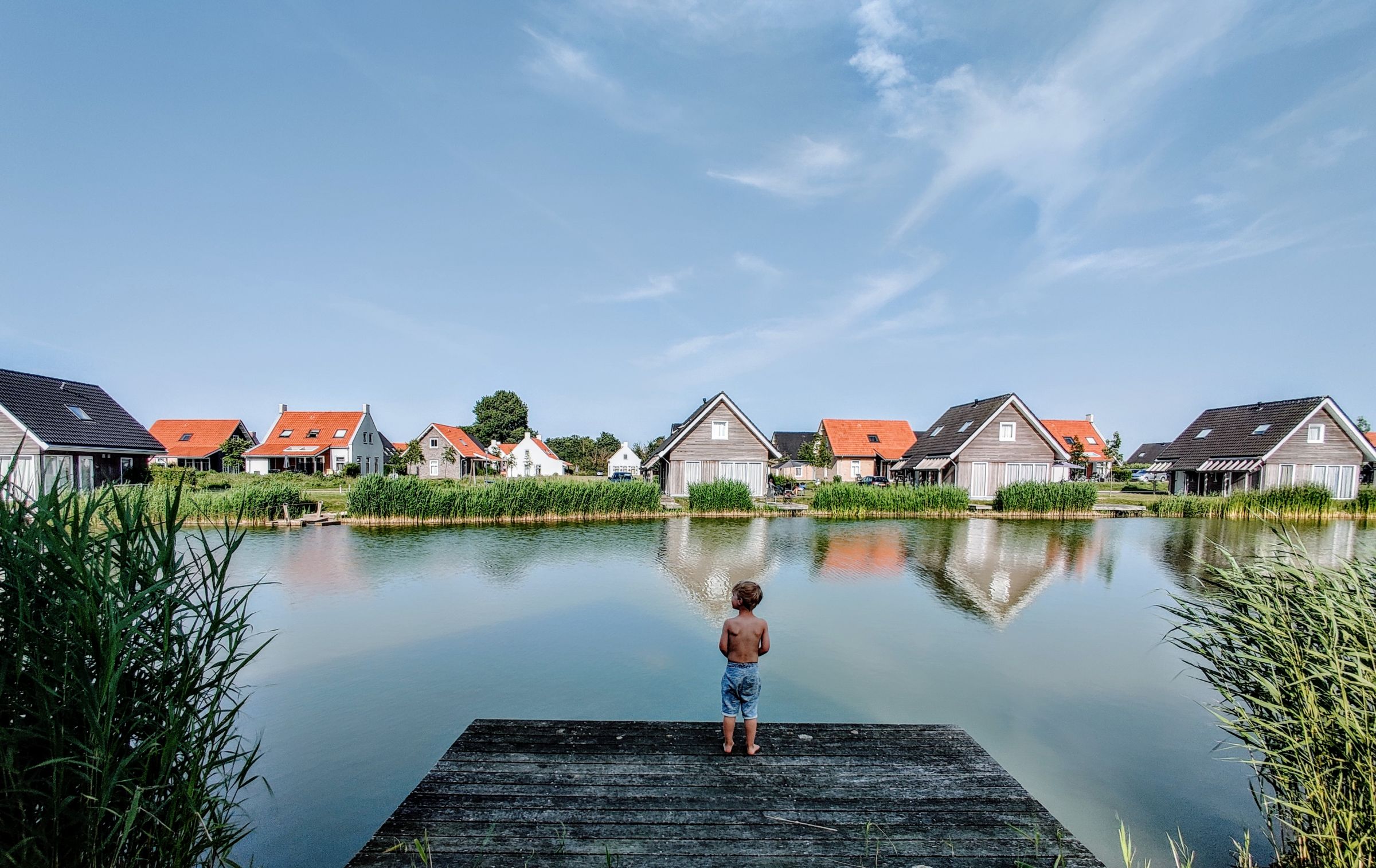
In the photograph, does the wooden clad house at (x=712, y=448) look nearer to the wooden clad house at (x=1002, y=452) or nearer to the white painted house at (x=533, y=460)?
the wooden clad house at (x=1002, y=452)

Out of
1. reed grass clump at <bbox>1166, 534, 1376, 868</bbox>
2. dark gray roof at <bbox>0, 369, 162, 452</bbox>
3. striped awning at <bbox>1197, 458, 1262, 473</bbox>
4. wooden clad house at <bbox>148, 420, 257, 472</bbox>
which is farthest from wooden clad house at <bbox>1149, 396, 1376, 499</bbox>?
wooden clad house at <bbox>148, 420, 257, 472</bbox>

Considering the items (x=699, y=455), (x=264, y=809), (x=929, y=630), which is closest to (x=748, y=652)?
(x=264, y=809)

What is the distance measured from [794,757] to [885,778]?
74 centimetres

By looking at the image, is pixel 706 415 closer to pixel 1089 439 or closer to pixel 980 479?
pixel 980 479

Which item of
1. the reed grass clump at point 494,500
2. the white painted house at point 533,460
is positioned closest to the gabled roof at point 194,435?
the white painted house at point 533,460

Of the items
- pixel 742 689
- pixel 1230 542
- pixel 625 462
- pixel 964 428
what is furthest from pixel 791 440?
pixel 742 689

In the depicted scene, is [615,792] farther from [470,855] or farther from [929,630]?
[929,630]

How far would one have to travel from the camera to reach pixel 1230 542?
845 inches

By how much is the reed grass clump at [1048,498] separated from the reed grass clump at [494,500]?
55.2ft

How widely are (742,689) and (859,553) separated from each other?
1533 cm

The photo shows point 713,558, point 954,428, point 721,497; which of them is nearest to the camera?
point 713,558

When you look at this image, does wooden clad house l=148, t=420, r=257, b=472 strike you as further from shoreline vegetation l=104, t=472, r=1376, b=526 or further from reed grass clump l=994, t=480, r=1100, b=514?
reed grass clump l=994, t=480, r=1100, b=514

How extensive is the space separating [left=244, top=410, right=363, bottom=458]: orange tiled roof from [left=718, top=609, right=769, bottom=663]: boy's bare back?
4933cm

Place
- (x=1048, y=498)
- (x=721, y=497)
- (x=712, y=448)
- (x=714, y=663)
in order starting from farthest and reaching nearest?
1. (x=712, y=448)
2. (x=1048, y=498)
3. (x=721, y=497)
4. (x=714, y=663)
